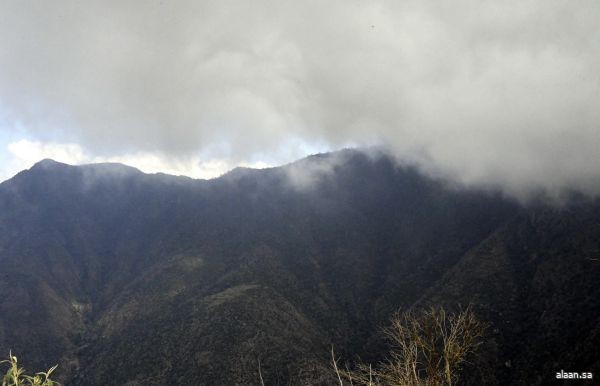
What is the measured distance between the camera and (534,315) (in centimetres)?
9562

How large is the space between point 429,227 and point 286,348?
7537 cm

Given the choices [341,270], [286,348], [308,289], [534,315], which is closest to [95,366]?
[286,348]

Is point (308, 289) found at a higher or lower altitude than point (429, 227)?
lower

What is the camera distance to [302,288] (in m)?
146

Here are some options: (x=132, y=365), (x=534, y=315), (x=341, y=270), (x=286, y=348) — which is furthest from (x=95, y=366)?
(x=534, y=315)

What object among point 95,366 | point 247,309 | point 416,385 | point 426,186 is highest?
point 426,186

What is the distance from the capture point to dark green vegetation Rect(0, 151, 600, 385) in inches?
3807

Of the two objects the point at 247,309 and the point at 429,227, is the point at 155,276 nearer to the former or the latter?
the point at 247,309

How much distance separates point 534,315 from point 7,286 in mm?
162079

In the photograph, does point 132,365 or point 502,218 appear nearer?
point 132,365

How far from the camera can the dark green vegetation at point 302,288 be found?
96688 millimetres

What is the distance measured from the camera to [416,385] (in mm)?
18297

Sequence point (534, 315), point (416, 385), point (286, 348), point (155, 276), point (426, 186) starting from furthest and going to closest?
point (426, 186)
point (155, 276)
point (286, 348)
point (534, 315)
point (416, 385)

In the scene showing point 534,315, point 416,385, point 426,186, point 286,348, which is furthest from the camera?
point 426,186
